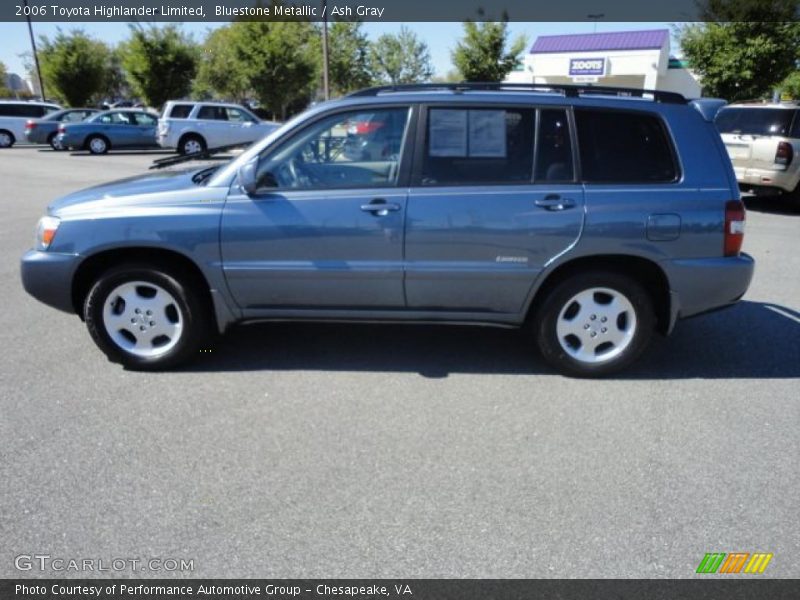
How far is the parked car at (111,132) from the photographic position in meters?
20.8

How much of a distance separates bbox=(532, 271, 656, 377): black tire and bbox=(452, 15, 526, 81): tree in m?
32.4

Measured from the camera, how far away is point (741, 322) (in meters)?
5.22

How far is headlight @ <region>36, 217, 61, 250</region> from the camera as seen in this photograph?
13.1 feet

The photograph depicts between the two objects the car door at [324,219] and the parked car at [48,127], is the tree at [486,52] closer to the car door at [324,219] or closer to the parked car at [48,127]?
the parked car at [48,127]

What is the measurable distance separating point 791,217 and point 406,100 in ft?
31.1

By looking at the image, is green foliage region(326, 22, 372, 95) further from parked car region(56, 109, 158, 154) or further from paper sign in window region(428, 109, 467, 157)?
paper sign in window region(428, 109, 467, 157)

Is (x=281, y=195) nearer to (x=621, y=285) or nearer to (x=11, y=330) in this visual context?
(x=621, y=285)

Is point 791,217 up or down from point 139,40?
down

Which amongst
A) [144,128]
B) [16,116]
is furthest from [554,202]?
[16,116]

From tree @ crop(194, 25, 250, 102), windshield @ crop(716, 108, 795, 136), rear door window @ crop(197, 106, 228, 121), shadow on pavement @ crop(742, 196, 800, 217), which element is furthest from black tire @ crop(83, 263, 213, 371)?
tree @ crop(194, 25, 250, 102)

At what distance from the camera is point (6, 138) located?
950 inches
